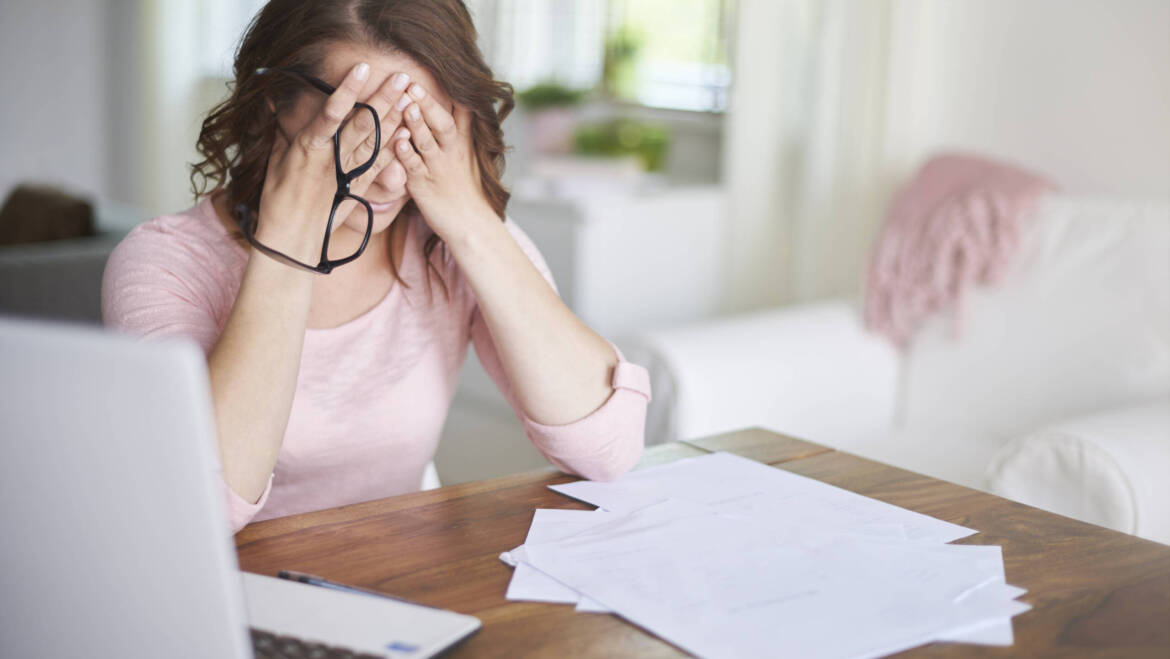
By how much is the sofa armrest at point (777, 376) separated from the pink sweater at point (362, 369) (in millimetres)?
690

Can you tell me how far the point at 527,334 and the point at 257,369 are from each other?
10.7 inches

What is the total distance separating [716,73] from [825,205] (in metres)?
0.77

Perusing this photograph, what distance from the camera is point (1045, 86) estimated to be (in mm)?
2385

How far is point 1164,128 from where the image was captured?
219cm

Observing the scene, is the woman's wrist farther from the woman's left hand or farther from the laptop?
the laptop

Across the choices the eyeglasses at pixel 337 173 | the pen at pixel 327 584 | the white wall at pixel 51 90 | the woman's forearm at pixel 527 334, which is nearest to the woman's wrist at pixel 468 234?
the woman's forearm at pixel 527 334

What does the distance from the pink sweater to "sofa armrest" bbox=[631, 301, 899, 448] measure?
690 mm

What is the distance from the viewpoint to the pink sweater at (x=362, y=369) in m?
1.06

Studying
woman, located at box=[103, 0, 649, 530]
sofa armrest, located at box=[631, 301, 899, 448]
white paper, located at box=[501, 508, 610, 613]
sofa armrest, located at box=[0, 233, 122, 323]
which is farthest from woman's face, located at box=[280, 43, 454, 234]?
sofa armrest, located at box=[0, 233, 122, 323]

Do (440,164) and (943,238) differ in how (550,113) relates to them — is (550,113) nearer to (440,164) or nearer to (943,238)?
(943,238)

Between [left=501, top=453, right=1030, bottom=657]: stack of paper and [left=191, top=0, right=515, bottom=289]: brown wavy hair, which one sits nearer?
[left=501, top=453, right=1030, bottom=657]: stack of paper

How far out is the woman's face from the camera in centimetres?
105

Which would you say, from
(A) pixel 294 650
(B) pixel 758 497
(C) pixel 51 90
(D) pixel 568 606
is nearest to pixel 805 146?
(B) pixel 758 497

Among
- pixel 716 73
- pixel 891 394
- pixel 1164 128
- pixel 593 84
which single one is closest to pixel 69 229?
pixel 593 84
